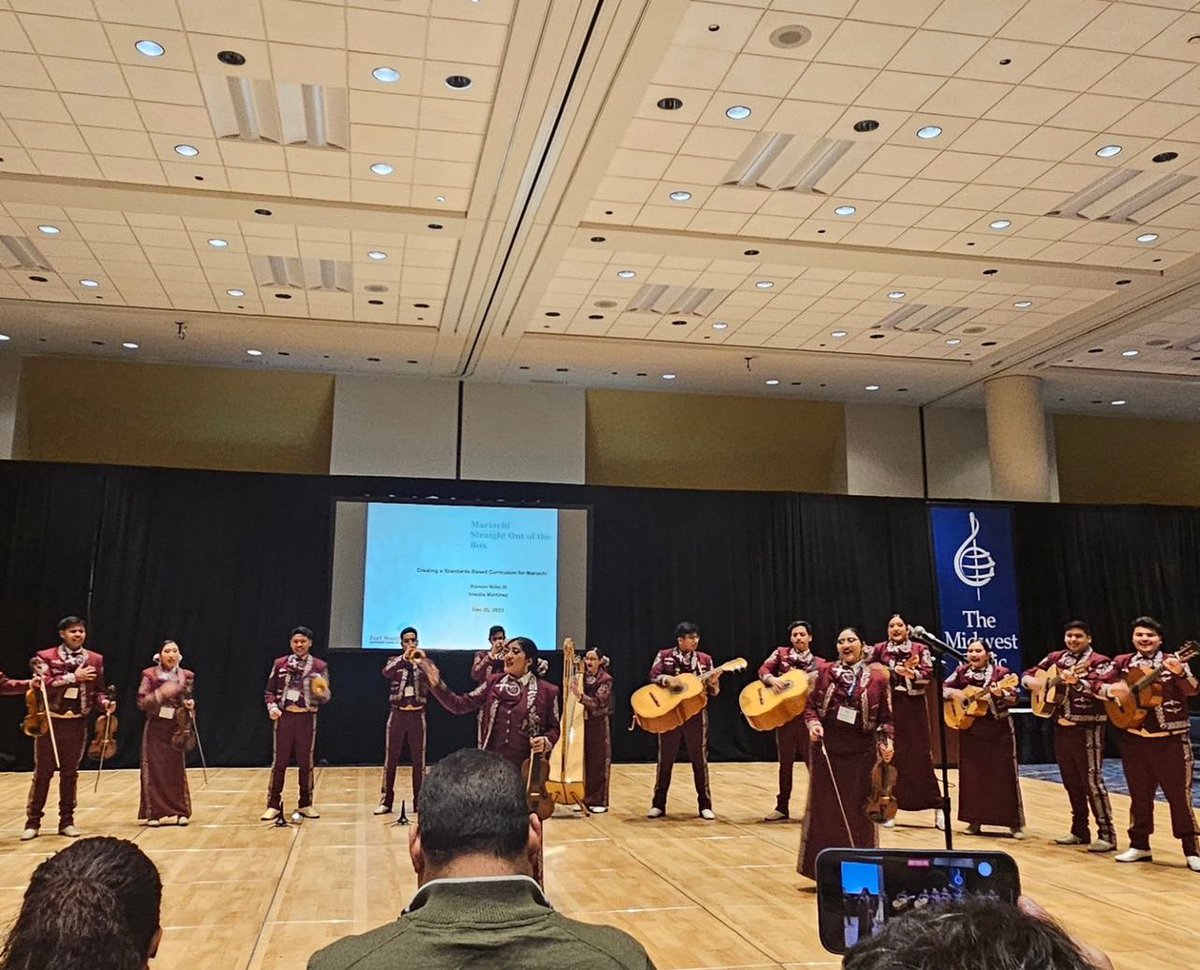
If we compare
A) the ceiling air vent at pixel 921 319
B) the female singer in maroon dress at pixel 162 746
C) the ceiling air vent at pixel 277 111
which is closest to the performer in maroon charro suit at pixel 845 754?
the female singer in maroon dress at pixel 162 746

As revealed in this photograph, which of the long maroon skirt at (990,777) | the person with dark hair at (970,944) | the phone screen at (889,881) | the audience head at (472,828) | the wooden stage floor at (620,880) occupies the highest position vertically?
the person with dark hair at (970,944)

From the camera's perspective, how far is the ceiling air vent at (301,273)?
9836mm

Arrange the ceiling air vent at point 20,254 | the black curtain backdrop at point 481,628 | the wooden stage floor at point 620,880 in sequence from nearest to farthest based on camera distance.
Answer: the wooden stage floor at point 620,880 < the ceiling air vent at point 20,254 < the black curtain backdrop at point 481,628

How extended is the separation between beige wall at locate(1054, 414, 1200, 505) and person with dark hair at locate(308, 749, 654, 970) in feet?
52.7

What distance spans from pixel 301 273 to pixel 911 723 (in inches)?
294

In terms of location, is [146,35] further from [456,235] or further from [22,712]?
[22,712]

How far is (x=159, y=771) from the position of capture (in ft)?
26.0

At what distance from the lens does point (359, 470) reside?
44.1 ft

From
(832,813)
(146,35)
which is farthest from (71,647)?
(832,813)

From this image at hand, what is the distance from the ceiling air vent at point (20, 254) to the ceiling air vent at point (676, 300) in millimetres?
5988

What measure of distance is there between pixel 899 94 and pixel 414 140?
11.8ft

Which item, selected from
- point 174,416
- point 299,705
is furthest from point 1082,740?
point 174,416

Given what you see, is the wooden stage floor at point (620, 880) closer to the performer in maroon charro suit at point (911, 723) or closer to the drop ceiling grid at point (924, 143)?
the performer in maroon charro suit at point (911, 723)

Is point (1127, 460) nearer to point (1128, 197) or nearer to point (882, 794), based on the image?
point (1128, 197)
